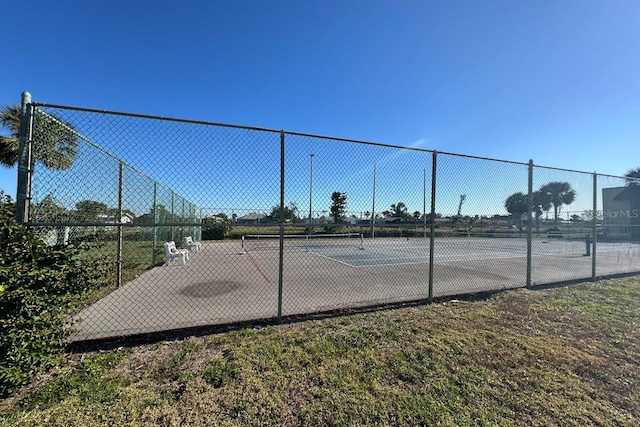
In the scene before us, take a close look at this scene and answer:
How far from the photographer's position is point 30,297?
92.4 inches

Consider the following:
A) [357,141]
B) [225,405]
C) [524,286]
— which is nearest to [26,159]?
[225,405]

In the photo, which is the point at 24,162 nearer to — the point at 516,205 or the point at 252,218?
the point at 252,218

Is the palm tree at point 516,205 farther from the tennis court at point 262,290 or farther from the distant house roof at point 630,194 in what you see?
the distant house roof at point 630,194

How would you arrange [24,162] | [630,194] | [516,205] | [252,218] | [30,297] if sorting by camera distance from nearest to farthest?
[30,297]
[24,162]
[252,218]
[516,205]
[630,194]

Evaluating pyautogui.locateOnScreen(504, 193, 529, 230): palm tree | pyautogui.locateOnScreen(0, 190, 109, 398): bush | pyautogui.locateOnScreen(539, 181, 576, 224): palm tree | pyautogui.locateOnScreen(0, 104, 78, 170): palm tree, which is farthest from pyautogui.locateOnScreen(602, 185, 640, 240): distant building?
pyautogui.locateOnScreen(0, 104, 78, 170): palm tree

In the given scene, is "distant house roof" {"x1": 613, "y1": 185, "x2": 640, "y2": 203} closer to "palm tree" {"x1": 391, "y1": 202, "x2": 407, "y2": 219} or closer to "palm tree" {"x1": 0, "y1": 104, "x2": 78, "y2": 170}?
"palm tree" {"x1": 391, "y1": 202, "x2": 407, "y2": 219}

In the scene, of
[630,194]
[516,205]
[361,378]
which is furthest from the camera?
[630,194]

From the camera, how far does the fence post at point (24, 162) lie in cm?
283

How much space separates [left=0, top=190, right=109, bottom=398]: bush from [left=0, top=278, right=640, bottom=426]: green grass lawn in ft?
0.84

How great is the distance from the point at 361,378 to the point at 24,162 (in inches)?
157

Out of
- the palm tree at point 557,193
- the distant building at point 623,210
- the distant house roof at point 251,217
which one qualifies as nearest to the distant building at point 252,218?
the distant house roof at point 251,217

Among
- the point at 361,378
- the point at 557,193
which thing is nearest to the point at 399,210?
the point at 361,378

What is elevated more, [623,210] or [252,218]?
[623,210]

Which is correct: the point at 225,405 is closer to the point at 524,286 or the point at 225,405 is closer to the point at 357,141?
the point at 357,141
